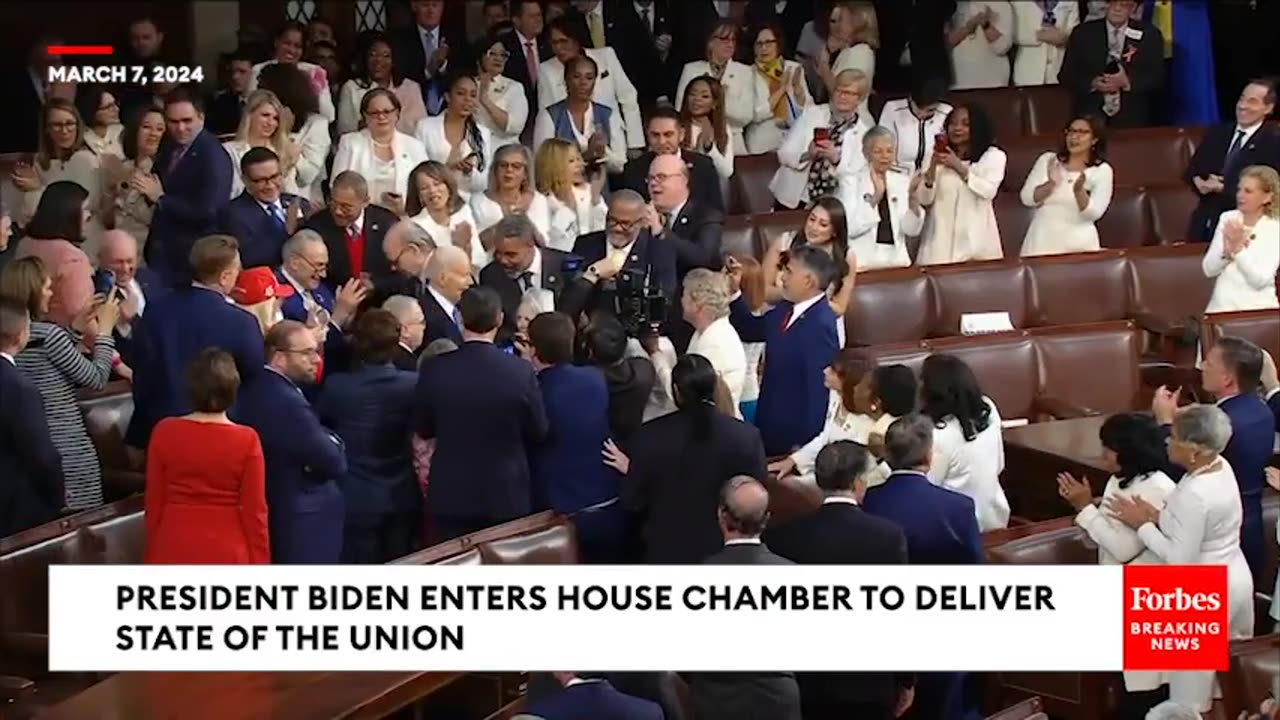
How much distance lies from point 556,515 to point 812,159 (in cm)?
224

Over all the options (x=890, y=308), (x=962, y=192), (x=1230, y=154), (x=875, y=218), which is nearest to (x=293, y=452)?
(x=890, y=308)

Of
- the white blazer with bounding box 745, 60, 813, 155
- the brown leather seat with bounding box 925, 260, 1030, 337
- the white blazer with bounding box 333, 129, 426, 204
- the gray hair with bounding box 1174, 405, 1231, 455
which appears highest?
the white blazer with bounding box 745, 60, 813, 155

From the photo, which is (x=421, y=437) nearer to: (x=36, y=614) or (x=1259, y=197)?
(x=36, y=614)

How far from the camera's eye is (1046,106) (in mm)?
7441

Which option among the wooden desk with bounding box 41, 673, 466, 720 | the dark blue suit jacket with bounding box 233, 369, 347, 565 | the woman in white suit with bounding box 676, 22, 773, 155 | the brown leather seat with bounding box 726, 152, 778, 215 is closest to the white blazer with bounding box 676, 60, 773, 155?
the woman in white suit with bounding box 676, 22, 773, 155

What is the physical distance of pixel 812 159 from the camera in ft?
21.1

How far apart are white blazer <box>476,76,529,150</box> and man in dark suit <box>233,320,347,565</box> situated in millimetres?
2283

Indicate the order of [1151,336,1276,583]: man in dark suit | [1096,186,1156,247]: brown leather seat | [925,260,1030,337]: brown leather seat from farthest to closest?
[1096,186,1156,247]: brown leather seat < [925,260,1030,337]: brown leather seat < [1151,336,1276,583]: man in dark suit

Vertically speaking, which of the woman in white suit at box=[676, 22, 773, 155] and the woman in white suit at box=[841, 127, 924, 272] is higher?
the woman in white suit at box=[676, 22, 773, 155]

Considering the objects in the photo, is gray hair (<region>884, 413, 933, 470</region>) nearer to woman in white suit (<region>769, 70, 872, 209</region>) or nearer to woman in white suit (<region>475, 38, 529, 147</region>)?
woman in white suit (<region>769, 70, 872, 209</region>)

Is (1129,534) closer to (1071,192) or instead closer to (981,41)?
(1071,192)

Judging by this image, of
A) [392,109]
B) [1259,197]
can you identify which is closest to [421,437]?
[392,109]

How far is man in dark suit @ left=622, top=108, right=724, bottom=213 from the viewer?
5871 mm

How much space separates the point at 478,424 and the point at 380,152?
1.54m
